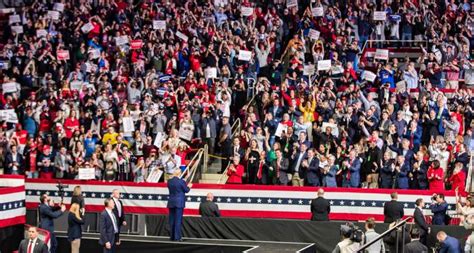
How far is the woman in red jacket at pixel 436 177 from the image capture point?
112 ft

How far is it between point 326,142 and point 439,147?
11.3 feet

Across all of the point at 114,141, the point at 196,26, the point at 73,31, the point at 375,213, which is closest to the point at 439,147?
the point at 375,213

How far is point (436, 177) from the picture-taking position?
112 feet

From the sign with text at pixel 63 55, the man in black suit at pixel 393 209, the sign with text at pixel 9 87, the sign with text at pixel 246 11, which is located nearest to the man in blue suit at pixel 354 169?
the man in black suit at pixel 393 209

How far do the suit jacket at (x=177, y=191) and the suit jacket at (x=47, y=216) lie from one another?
2831mm

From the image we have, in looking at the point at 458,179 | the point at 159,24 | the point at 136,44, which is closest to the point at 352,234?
the point at 458,179

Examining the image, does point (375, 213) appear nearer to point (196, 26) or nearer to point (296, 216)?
point (296, 216)

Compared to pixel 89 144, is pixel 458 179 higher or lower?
higher

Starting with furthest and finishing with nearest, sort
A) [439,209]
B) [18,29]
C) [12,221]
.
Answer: [18,29]
[12,221]
[439,209]

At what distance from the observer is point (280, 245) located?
32.5 metres

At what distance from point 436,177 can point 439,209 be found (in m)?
2.29

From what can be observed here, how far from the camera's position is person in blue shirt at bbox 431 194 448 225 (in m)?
32.0

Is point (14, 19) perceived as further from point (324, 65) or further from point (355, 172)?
point (355, 172)

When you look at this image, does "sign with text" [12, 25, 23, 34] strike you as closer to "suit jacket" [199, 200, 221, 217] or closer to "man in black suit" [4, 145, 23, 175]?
"man in black suit" [4, 145, 23, 175]
